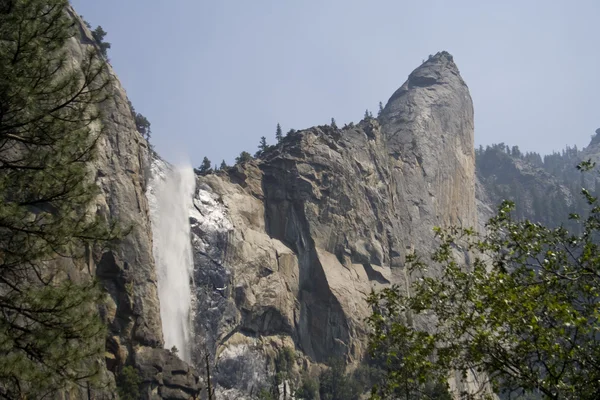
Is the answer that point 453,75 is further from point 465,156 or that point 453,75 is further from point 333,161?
point 333,161

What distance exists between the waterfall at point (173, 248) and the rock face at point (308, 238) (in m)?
1.45

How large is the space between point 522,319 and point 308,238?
69683mm

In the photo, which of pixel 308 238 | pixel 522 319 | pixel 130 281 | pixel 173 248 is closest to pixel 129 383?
pixel 130 281

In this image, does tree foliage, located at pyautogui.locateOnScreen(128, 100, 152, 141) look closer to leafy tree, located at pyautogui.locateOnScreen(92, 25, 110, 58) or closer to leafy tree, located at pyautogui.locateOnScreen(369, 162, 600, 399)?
leafy tree, located at pyautogui.locateOnScreen(92, 25, 110, 58)

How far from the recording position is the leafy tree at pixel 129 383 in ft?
156

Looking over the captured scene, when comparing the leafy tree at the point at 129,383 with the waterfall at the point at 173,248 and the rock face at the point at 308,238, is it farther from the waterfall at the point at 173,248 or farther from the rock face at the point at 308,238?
the rock face at the point at 308,238

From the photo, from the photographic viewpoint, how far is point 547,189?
174 metres

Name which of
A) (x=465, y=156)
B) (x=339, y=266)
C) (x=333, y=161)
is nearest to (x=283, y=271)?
(x=339, y=266)

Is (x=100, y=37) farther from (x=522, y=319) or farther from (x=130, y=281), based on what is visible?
(x=522, y=319)

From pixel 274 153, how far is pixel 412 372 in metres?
77.1

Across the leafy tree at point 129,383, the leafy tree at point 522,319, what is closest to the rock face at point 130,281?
the leafy tree at point 129,383

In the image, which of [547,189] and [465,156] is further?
[547,189]

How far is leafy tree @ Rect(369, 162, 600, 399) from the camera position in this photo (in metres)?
10.2

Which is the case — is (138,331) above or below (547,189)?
below
